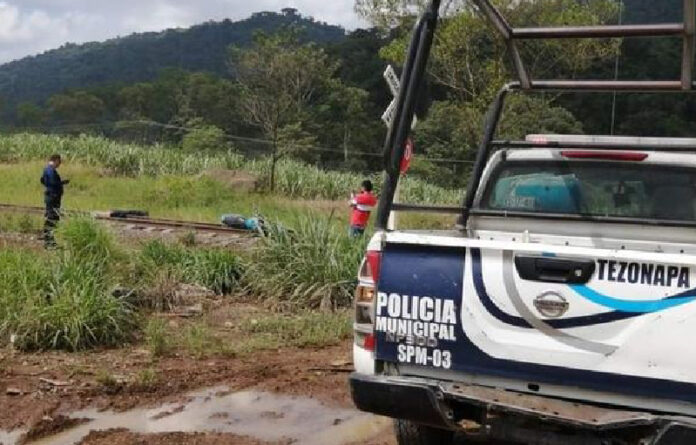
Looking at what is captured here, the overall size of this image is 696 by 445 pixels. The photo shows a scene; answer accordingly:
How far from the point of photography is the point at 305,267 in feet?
30.8

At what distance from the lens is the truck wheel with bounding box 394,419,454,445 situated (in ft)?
14.9

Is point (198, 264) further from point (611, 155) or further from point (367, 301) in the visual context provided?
point (367, 301)

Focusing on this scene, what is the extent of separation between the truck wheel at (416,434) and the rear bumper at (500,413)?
49 cm

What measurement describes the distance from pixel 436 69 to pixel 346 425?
739 inches

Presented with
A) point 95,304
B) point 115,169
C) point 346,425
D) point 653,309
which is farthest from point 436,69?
point 653,309

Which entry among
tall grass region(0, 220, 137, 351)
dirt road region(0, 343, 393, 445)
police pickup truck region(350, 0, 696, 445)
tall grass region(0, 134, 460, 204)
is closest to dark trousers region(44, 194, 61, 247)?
tall grass region(0, 220, 137, 351)

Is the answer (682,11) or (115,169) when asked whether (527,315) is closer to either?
(682,11)

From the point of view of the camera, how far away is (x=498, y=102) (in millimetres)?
6336

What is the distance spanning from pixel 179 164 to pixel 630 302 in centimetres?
2810

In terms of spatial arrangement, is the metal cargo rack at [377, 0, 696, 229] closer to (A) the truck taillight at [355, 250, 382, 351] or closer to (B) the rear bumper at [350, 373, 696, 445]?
(A) the truck taillight at [355, 250, 382, 351]

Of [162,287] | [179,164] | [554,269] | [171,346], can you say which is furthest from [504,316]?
[179,164]

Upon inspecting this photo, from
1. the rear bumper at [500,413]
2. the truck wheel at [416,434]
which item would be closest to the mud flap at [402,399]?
the rear bumper at [500,413]

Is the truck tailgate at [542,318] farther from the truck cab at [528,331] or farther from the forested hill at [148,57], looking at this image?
the forested hill at [148,57]

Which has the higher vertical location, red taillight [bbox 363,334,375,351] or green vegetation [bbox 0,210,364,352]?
red taillight [bbox 363,334,375,351]
